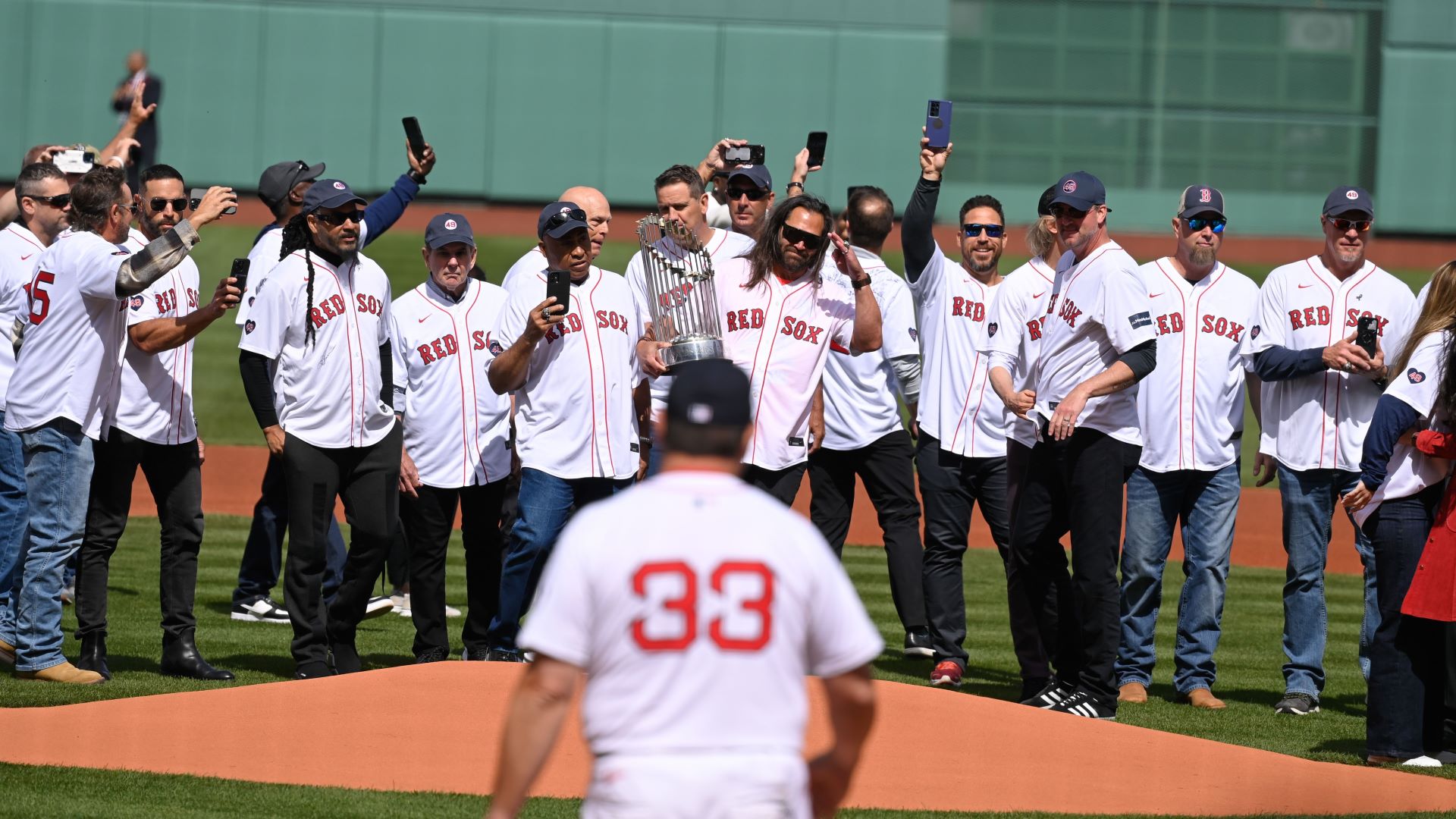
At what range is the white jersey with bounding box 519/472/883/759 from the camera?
3.12 metres

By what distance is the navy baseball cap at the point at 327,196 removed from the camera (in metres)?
7.40

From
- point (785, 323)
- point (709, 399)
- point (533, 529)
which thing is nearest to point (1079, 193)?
point (785, 323)

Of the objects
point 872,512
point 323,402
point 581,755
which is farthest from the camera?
point 872,512

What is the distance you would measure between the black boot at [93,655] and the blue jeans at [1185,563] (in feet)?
15.2

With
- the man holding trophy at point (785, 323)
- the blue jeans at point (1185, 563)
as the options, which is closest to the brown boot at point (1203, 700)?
the blue jeans at point (1185, 563)

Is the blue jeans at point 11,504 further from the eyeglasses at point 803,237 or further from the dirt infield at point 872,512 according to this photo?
the dirt infield at point 872,512

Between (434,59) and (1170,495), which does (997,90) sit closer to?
(434,59)

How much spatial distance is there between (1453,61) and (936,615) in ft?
77.4

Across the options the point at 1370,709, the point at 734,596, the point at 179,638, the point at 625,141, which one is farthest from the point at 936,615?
the point at 625,141

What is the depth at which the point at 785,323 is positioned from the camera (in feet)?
24.0

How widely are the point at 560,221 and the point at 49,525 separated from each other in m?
2.52

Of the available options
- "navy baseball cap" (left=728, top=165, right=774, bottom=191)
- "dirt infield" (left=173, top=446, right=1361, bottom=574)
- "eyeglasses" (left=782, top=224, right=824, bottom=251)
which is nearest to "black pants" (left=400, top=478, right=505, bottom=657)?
"navy baseball cap" (left=728, top=165, right=774, bottom=191)

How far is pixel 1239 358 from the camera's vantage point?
8133 mm

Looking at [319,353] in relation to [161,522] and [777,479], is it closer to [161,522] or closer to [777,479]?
[161,522]
